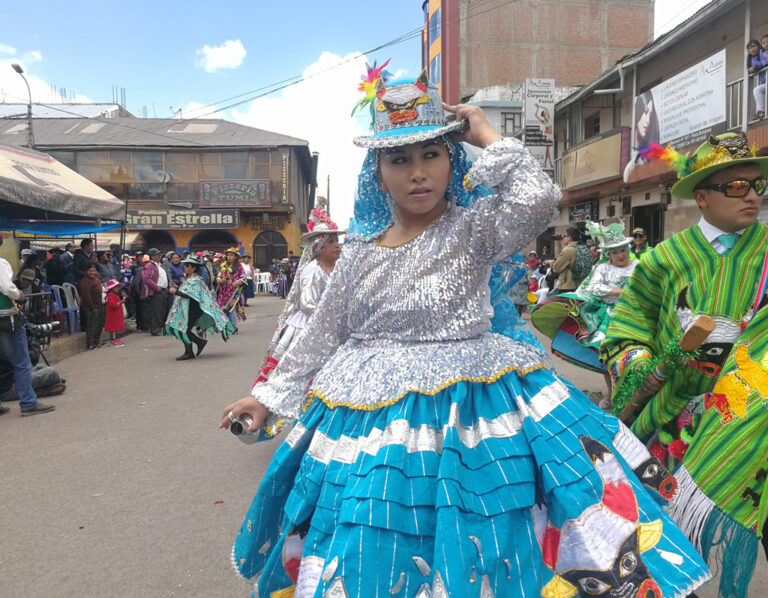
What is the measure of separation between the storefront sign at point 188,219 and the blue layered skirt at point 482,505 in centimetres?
3471

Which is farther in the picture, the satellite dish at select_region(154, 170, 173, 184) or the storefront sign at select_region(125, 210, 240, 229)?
the satellite dish at select_region(154, 170, 173, 184)

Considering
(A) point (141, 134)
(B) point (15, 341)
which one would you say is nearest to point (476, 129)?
(B) point (15, 341)

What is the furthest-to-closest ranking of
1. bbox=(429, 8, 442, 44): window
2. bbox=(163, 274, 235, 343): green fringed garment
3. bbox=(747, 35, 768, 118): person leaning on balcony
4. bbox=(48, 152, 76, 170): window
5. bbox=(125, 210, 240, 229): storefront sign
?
bbox=(48, 152, 76, 170): window, bbox=(125, 210, 240, 229): storefront sign, bbox=(429, 8, 442, 44): window, bbox=(747, 35, 768, 118): person leaning on balcony, bbox=(163, 274, 235, 343): green fringed garment

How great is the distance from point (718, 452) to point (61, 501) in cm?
397

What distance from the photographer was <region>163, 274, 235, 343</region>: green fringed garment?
10602 millimetres

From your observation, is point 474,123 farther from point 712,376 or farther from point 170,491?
point 170,491

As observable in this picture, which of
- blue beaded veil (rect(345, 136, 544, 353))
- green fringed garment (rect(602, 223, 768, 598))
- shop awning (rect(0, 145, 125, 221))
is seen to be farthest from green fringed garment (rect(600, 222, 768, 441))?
shop awning (rect(0, 145, 125, 221))

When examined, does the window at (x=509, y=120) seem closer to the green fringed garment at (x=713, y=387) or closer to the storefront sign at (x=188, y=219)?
the storefront sign at (x=188, y=219)

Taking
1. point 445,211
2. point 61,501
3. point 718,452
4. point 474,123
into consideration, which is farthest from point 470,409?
point 61,501

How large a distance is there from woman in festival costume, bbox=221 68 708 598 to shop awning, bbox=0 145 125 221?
819cm

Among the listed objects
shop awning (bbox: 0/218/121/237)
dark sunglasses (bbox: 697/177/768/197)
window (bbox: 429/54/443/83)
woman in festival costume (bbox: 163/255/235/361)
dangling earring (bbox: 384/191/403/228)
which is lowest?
woman in festival costume (bbox: 163/255/235/361)

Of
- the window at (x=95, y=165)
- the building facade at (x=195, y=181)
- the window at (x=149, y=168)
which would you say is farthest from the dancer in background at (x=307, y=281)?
the window at (x=95, y=165)

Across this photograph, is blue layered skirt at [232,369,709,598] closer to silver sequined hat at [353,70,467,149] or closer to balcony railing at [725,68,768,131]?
silver sequined hat at [353,70,467,149]

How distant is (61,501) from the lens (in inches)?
168
